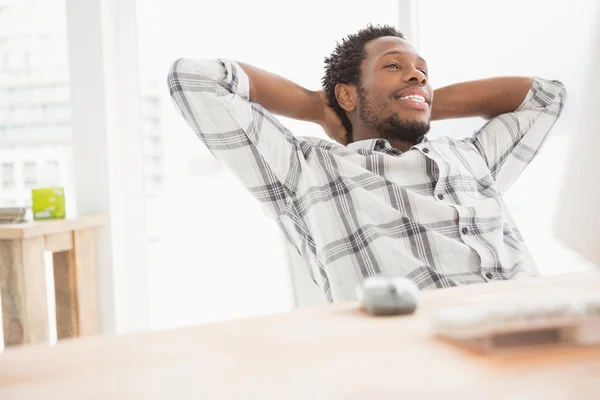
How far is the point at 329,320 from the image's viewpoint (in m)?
0.59

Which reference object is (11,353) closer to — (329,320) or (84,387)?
(84,387)

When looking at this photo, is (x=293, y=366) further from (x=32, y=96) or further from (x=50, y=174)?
(x=32, y=96)

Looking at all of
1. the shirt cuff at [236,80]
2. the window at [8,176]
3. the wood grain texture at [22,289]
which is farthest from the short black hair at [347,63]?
the window at [8,176]

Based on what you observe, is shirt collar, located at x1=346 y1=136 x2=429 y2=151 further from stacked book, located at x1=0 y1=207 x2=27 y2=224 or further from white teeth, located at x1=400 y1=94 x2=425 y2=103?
stacked book, located at x1=0 y1=207 x2=27 y2=224

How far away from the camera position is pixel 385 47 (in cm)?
163

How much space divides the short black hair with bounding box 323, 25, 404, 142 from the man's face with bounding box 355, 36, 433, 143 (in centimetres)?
5

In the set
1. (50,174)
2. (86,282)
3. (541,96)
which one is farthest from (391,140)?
(50,174)

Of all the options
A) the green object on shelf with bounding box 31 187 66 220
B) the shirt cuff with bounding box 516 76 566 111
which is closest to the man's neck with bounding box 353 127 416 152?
the shirt cuff with bounding box 516 76 566 111

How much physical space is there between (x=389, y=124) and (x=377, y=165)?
0.59 ft

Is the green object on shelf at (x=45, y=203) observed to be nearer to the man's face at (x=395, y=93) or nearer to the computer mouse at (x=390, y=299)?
the man's face at (x=395, y=93)

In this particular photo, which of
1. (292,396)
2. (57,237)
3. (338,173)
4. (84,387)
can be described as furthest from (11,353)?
(57,237)

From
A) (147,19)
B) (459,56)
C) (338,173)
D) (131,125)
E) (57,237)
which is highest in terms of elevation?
(147,19)

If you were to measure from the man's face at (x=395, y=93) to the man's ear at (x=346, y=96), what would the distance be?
0.03 metres

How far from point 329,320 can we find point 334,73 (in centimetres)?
129
